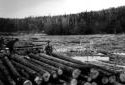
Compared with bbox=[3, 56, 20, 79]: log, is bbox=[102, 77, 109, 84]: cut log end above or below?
below

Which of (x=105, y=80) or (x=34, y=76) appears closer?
(x=105, y=80)

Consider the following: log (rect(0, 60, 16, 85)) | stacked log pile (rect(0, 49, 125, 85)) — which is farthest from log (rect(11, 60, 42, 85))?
log (rect(0, 60, 16, 85))

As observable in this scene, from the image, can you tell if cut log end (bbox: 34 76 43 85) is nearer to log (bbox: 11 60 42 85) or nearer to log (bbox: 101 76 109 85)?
log (bbox: 11 60 42 85)

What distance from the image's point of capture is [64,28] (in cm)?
5797

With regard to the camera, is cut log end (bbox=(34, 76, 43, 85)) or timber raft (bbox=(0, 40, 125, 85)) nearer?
timber raft (bbox=(0, 40, 125, 85))

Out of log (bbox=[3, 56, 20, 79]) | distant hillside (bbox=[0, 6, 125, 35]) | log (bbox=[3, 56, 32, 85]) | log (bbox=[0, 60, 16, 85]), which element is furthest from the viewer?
distant hillside (bbox=[0, 6, 125, 35])

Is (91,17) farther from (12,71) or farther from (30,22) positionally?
(12,71)

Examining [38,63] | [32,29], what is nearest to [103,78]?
[38,63]

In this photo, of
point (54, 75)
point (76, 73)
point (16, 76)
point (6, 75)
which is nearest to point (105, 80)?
point (76, 73)

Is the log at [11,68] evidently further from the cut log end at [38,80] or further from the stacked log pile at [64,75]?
the cut log end at [38,80]

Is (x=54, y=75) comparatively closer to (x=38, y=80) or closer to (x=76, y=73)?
(x=38, y=80)

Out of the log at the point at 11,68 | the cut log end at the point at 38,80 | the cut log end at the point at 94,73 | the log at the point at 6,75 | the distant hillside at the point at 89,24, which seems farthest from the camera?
the distant hillside at the point at 89,24

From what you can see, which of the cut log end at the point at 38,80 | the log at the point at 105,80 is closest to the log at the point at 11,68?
the cut log end at the point at 38,80

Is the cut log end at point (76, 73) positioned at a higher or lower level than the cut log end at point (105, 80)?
higher
